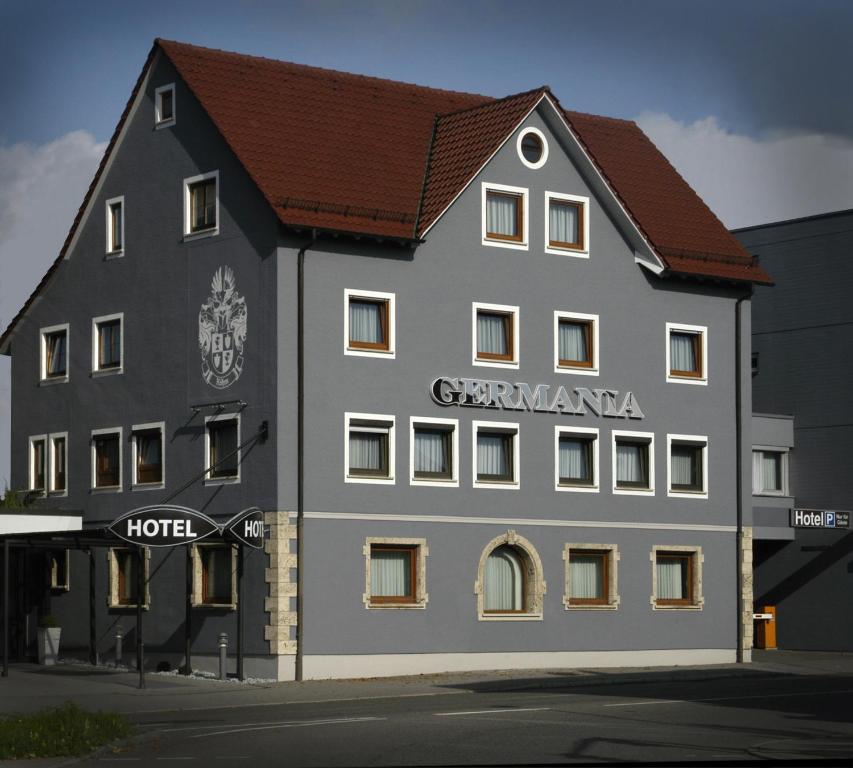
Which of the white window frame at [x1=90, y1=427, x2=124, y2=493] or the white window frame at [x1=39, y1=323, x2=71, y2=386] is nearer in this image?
the white window frame at [x1=90, y1=427, x2=124, y2=493]

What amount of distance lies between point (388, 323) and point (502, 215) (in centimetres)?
452

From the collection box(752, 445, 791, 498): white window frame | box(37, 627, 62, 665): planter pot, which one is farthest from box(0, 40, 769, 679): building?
box(752, 445, 791, 498): white window frame

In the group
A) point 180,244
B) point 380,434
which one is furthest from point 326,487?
point 180,244

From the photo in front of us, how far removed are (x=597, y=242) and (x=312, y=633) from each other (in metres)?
13.0

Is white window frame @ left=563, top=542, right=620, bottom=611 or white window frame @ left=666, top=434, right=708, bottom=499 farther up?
white window frame @ left=666, top=434, right=708, bottom=499

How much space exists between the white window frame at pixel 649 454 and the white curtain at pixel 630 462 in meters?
0.21

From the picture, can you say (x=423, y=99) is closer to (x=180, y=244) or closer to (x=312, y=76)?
(x=312, y=76)

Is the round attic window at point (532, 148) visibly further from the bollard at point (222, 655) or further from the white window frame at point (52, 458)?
the white window frame at point (52, 458)

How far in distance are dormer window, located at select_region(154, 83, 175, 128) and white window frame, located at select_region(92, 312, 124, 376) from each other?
4.98m

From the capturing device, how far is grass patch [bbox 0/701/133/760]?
63.9ft

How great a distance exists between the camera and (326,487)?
39812 millimetres

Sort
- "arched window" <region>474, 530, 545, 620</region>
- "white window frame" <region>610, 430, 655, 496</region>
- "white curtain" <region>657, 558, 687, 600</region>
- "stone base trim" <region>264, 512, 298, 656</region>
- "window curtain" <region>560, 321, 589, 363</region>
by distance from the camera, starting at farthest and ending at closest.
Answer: "white curtain" <region>657, 558, 687, 600</region>
"white window frame" <region>610, 430, 655, 496</region>
"window curtain" <region>560, 321, 589, 363</region>
"arched window" <region>474, 530, 545, 620</region>
"stone base trim" <region>264, 512, 298, 656</region>

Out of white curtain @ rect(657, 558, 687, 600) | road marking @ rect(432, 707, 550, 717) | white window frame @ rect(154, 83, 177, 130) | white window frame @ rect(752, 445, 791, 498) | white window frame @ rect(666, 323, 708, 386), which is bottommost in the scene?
road marking @ rect(432, 707, 550, 717)

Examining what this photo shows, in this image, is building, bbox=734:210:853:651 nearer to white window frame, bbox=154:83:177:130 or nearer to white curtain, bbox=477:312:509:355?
white curtain, bbox=477:312:509:355
